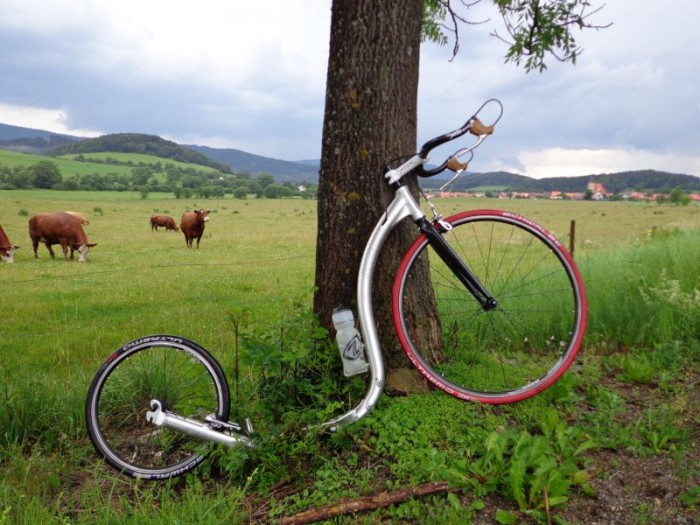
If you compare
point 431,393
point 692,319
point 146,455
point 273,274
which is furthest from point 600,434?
point 273,274

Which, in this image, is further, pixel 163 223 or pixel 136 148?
pixel 136 148

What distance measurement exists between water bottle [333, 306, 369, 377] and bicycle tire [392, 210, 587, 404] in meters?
0.30

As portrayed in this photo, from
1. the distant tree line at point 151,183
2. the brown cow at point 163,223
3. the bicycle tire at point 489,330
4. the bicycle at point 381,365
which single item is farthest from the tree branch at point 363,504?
the distant tree line at point 151,183

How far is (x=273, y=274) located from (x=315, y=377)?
41.2ft

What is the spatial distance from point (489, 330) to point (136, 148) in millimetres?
107616

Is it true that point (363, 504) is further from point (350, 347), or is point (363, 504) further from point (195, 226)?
point (195, 226)

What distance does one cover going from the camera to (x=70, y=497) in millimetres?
3256

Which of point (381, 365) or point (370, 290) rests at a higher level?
point (370, 290)

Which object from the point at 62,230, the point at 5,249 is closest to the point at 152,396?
the point at 5,249

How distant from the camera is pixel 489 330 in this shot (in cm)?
523

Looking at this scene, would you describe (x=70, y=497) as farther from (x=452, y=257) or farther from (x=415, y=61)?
(x=415, y=61)

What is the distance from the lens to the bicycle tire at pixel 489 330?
3.57 m

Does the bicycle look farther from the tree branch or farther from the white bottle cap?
the tree branch

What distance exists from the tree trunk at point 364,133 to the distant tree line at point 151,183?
49.9 meters
